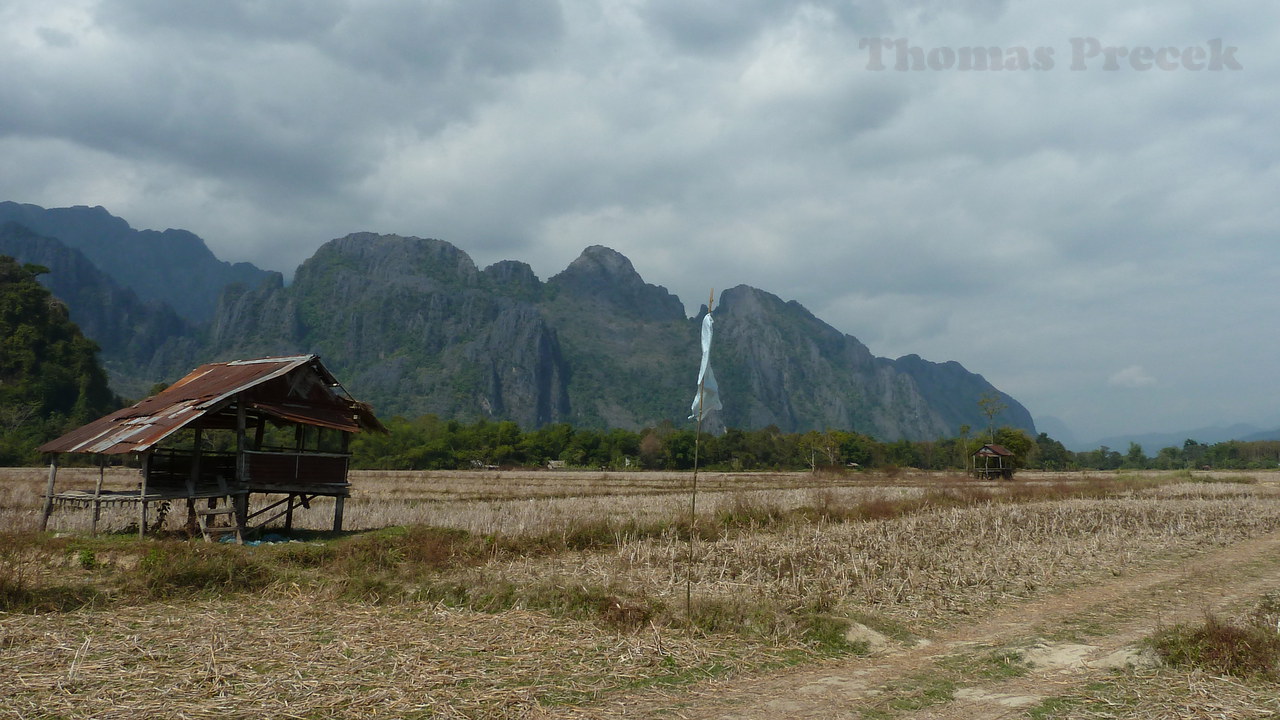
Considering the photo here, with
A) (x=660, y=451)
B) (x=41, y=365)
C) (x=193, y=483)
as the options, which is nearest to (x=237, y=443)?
(x=193, y=483)

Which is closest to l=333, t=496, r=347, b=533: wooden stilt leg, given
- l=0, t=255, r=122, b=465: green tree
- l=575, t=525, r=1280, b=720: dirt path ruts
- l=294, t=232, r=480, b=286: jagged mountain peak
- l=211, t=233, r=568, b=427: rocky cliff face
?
l=575, t=525, r=1280, b=720: dirt path ruts

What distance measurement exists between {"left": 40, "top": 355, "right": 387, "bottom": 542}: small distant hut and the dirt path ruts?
473 inches

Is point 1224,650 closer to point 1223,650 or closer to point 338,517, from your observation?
point 1223,650

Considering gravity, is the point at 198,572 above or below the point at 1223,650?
below

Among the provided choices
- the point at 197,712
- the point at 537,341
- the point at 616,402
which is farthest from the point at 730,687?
the point at 616,402

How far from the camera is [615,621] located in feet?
26.8

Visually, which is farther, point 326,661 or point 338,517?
point 338,517

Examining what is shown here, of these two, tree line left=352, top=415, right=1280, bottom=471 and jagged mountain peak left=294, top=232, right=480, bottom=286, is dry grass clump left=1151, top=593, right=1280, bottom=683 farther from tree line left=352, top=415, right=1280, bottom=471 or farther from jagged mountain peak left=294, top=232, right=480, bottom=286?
jagged mountain peak left=294, top=232, right=480, bottom=286

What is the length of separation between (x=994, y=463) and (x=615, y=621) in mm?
55194

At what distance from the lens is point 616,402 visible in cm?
18225

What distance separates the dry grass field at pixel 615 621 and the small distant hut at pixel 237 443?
3.62 feet

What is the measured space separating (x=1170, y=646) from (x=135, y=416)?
62.2 feet

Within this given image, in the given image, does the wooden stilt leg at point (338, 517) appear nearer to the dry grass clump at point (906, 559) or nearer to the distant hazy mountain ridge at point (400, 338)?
the dry grass clump at point (906, 559)

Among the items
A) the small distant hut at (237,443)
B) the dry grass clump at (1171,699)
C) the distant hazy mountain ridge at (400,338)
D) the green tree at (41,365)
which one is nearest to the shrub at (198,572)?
the small distant hut at (237,443)
